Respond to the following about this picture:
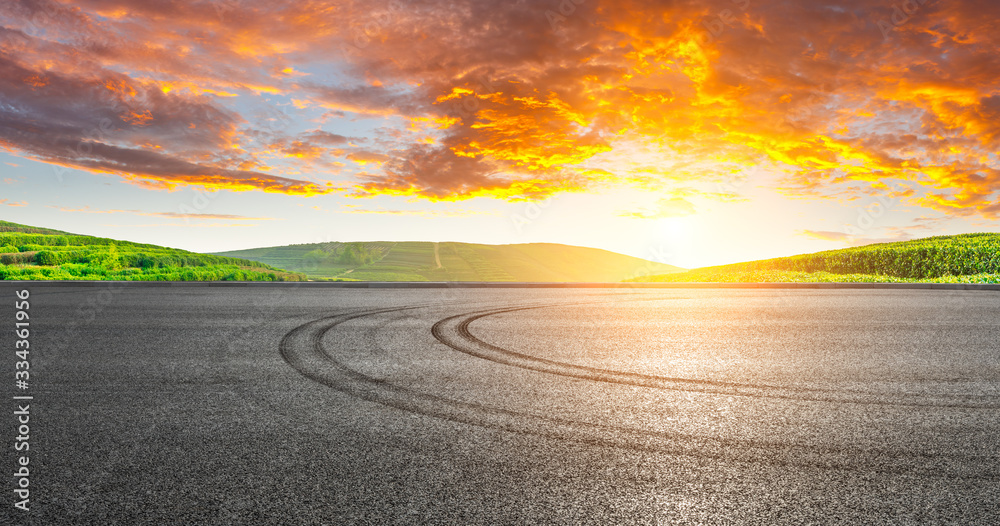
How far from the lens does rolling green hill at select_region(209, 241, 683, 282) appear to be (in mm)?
80188

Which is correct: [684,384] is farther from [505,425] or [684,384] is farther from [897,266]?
[897,266]

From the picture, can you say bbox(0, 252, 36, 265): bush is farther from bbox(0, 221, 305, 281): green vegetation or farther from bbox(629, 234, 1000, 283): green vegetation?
bbox(629, 234, 1000, 283): green vegetation

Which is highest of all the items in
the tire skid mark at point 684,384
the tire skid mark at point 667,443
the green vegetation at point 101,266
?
the green vegetation at point 101,266

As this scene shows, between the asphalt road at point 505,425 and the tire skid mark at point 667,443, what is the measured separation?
25 mm

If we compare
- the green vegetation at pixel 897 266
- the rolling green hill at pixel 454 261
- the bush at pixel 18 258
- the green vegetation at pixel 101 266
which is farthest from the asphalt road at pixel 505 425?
the rolling green hill at pixel 454 261

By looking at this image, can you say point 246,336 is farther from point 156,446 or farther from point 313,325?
point 156,446

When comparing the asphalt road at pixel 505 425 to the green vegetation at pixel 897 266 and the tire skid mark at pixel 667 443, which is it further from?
the green vegetation at pixel 897 266

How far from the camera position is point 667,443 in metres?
4.15

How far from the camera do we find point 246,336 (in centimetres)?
893

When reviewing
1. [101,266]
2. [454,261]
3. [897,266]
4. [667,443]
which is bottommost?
[667,443]

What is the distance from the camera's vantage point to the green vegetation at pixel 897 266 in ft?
98.1

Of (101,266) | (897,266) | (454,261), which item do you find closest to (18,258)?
(101,266)

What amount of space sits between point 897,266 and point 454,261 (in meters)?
65.2

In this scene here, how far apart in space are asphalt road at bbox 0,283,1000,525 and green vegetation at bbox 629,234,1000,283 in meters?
22.2
